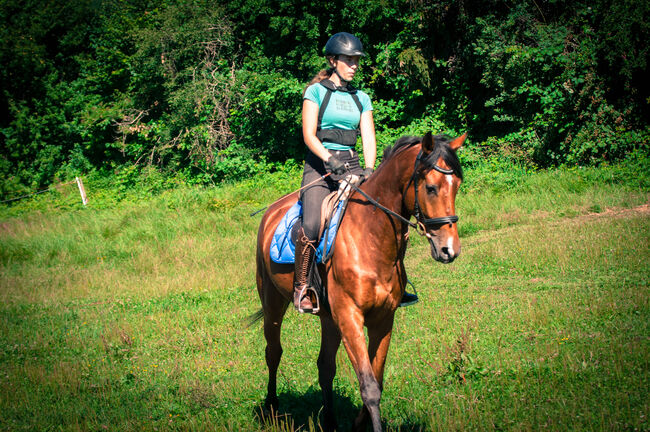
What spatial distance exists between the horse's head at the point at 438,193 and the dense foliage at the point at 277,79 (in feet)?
48.3

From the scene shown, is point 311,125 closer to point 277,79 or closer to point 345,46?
point 345,46

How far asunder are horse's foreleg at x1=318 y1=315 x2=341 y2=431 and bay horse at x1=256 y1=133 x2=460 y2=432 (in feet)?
0.34

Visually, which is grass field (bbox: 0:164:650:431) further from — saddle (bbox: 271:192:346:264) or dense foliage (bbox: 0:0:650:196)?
dense foliage (bbox: 0:0:650:196)

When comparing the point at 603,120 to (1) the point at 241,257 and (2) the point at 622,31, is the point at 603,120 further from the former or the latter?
(1) the point at 241,257

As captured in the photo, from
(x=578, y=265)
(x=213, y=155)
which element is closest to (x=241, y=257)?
(x=578, y=265)

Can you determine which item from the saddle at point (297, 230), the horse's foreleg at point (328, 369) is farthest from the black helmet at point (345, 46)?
the horse's foreleg at point (328, 369)

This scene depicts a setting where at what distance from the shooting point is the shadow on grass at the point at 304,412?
5027 millimetres

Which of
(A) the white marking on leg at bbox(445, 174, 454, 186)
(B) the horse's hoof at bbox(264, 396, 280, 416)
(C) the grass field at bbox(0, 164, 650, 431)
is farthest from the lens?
(B) the horse's hoof at bbox(264, 396, 280, 416)

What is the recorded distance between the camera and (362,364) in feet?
13.5

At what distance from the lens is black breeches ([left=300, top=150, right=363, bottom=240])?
472 cm

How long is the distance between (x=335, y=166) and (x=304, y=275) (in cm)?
110

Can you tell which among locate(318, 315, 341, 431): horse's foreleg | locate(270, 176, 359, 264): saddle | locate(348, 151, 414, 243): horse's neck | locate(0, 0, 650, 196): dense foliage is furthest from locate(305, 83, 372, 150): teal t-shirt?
locate(0, 0, 650, 196): dense foliage

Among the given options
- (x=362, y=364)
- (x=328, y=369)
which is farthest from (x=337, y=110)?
(x=328, y=369)

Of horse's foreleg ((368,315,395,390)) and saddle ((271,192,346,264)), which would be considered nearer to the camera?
horse's foreleg ((368,315,395,390))
